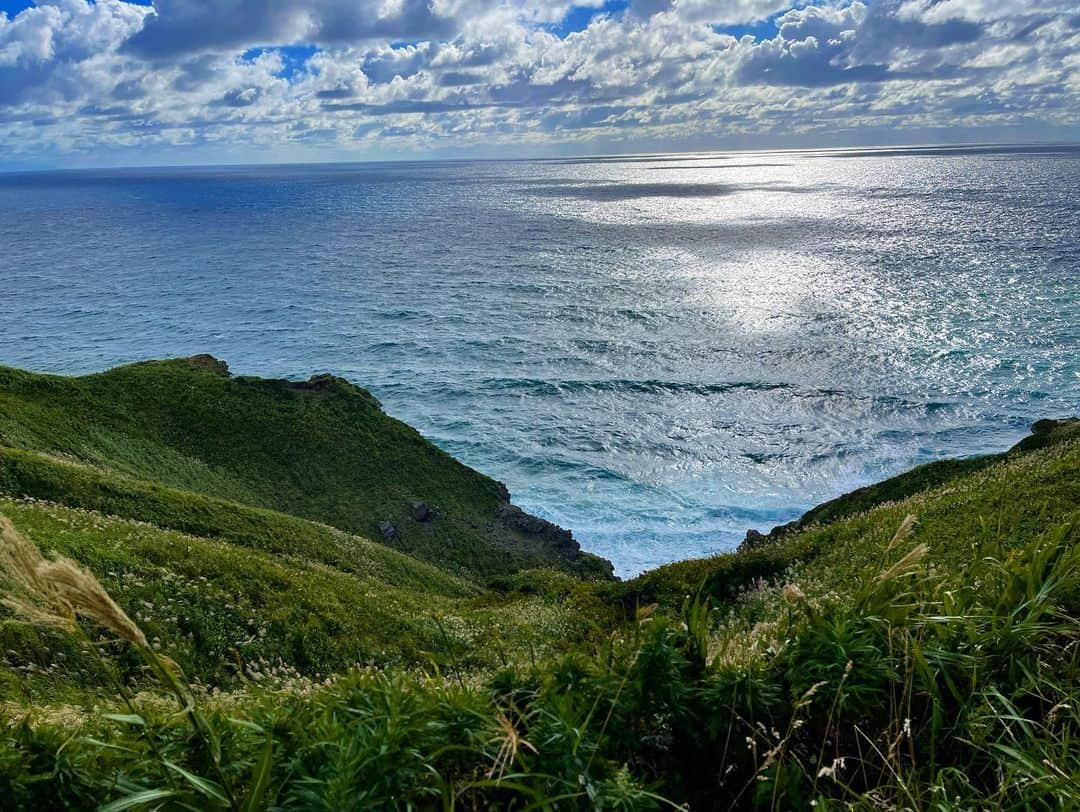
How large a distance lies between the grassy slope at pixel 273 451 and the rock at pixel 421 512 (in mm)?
495

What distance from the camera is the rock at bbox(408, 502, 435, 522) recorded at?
44.9m

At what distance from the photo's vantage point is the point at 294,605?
67.0 feet

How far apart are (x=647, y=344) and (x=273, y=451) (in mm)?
56970

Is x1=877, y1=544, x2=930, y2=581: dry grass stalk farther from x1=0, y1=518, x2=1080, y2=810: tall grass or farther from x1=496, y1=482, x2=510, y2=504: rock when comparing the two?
x1=496, y1=482, x2=510, y2=504: rock

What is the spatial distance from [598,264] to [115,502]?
408 feet

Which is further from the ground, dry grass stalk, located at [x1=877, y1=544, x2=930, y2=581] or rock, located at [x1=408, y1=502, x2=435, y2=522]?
dry grass stalk, located at [x1=877, y1=544, x2=930, y2=581]

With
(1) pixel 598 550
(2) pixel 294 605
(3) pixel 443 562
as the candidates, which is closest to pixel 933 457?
(1) pixel 598 550

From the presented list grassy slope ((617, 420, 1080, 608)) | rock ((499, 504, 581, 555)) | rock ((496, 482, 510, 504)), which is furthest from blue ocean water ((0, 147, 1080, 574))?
grassy slope ((617, 420, 1080, 608))

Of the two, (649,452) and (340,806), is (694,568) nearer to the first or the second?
(340,806)

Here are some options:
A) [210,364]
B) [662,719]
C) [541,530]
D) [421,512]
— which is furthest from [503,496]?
[662,719]

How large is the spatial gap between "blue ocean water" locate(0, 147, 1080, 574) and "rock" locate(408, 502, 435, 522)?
1303 centimetres

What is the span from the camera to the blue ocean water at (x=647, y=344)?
61531 millimetres

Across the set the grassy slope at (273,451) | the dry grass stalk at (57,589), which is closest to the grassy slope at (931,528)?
the dry grass stalk at (57,589)

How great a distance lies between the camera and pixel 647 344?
93188mm
